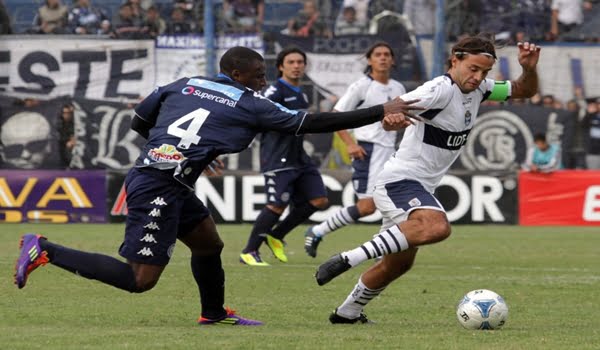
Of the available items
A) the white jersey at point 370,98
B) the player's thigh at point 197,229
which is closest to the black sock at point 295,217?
the white jersey at point 370,98

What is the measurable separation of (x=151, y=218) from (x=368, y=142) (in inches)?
258

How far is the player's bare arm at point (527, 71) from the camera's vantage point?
8.77 m

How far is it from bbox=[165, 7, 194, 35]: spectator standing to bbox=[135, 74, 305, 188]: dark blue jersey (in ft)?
43.3

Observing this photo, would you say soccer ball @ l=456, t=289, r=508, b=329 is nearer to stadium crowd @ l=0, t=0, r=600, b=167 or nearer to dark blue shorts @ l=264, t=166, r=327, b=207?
dark blue shorts @ l=264, t=166, r=327, b=207

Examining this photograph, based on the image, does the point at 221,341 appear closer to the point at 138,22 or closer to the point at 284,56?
the point at 284,56

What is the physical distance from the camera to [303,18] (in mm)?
21188

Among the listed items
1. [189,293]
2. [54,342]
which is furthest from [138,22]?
[54,342]

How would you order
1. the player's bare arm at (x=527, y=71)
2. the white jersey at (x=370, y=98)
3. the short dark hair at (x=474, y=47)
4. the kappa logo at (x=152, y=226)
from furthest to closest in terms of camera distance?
the white jersey at (x=370, y=98)
the player's bare arm at (x=527, y=71)
the short dark hair at (x=474, y=47)
the kappa logo at (x=152, y=226)

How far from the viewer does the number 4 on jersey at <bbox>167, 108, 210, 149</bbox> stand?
24.9ft

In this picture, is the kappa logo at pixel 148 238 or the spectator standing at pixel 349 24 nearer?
the kappa logo at pixel 148 238

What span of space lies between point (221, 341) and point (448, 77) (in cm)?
255

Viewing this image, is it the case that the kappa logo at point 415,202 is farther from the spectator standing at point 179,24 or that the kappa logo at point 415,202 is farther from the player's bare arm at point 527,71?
the spectator standing at point 179,24

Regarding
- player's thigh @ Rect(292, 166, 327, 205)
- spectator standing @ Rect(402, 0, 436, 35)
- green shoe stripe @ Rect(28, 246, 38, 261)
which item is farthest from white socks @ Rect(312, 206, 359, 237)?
spectator standing @ Rect(402, 0, 436, 35)

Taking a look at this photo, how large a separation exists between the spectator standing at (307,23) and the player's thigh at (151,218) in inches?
539
